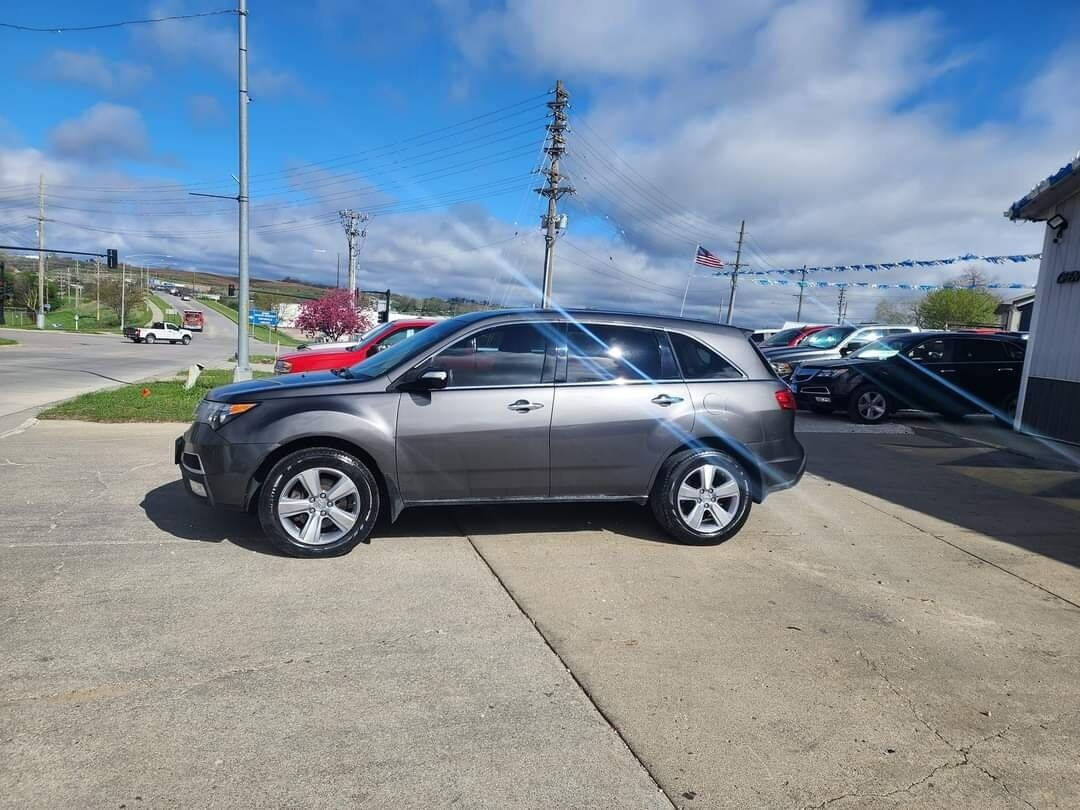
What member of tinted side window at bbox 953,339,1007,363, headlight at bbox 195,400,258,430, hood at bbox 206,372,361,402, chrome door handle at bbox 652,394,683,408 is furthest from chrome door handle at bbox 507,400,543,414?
tinted side window at bbox 953,339,1007,363

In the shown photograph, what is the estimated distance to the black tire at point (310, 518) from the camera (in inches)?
188

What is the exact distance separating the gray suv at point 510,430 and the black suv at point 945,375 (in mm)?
8057

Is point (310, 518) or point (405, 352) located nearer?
point (310, 518)

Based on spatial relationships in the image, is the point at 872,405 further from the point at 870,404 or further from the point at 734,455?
the point at 734,455

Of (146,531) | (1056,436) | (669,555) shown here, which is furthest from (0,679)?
(1056,436)

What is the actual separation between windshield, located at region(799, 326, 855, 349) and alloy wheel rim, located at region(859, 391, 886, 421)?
6150mm


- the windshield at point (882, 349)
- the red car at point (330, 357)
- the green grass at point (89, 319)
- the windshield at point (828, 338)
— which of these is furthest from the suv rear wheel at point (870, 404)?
the green grass at point (89, 319)

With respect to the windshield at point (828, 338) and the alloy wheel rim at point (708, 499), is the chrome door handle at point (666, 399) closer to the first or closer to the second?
the alloy wheel rim at point (708, 499)

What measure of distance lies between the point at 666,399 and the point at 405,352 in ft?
6.19

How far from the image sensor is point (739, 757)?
283 cm

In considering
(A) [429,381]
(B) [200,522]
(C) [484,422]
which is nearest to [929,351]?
(C) [484,422]

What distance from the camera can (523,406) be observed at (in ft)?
16.6

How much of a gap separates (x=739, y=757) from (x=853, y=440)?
8.89m

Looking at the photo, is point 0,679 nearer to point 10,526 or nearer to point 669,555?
point 10,526
